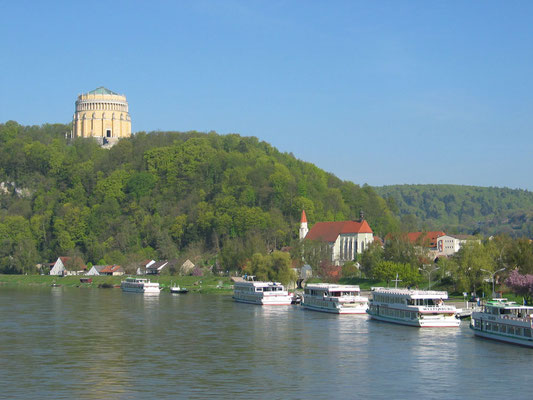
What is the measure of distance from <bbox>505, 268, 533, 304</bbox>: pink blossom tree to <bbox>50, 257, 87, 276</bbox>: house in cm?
11062

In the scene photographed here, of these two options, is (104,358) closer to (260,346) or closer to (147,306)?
(260,346)

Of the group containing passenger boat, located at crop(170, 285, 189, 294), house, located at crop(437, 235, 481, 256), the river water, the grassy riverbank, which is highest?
house, located at crop(437, 235, 481, 256)

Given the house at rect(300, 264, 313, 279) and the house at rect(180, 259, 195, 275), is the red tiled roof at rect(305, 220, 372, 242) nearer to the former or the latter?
the house at rect(300, 264, 313, 279)

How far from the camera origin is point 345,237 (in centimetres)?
17450

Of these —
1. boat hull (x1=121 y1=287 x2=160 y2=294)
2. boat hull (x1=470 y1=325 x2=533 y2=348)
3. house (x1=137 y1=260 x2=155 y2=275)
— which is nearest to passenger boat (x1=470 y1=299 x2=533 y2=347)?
boat hull (x1=470 y1=325 x2=533 y2=348)

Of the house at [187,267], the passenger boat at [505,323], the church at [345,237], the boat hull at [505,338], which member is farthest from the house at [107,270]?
the boat hull at [505,338]

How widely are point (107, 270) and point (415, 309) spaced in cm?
10362

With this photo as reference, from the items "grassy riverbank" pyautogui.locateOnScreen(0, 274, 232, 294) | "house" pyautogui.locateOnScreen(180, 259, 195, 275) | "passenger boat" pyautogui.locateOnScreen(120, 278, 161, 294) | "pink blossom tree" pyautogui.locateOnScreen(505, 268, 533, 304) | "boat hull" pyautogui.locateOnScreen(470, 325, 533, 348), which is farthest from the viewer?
"house" pyautogui.locateOnScreen(180, 259, 195, 275)

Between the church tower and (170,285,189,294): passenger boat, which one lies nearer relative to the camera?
(170,285,189,294): passenger boat

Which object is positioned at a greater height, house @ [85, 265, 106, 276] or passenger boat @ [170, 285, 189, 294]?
house @ [85, 265, 106, 276]

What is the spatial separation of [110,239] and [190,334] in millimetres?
114096

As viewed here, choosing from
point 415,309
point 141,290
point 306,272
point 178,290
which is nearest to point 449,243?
point 306,272

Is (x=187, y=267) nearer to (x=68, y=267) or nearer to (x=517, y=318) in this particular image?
(x=68, y=267)

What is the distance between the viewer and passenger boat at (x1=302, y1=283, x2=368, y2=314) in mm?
95312
